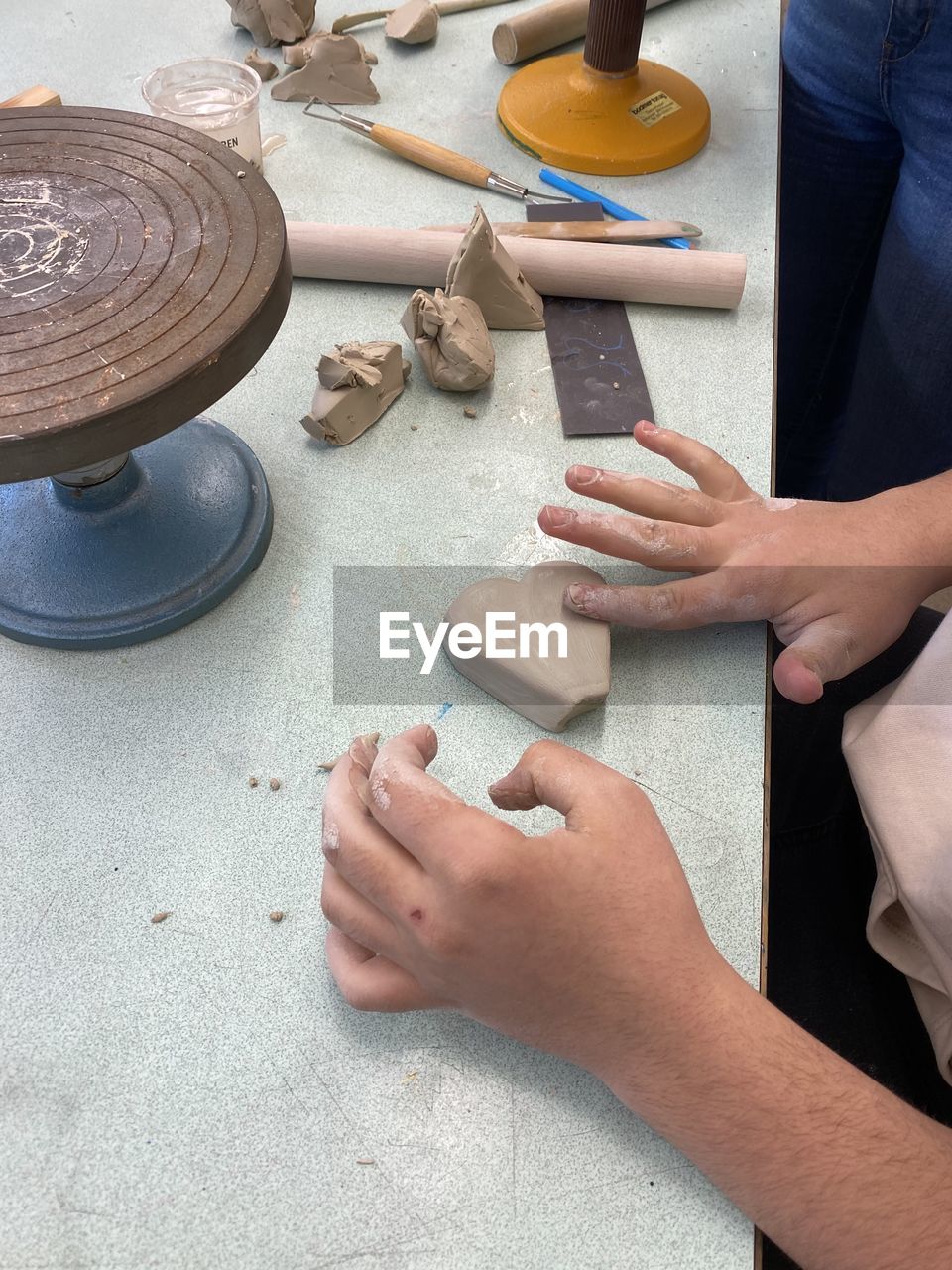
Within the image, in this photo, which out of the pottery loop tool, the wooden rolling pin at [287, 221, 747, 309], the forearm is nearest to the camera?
the forearm

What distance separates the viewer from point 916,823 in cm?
82

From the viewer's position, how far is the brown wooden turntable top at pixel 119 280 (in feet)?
2.42

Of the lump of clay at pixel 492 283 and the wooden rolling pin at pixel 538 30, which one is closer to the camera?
the lump of clay at pixel 492 283

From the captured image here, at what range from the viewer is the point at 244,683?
936mm

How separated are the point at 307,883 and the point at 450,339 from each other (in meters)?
0.65

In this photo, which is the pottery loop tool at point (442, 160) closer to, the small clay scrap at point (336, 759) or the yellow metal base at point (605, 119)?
the yellow metal base at point (605, 119)

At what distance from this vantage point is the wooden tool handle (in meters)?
1.43

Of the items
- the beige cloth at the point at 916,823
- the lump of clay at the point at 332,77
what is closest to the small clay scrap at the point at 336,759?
the beige cloth at the point at 916,823

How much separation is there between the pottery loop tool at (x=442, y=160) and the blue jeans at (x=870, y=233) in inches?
16.8

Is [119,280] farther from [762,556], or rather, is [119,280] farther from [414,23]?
[414,23]

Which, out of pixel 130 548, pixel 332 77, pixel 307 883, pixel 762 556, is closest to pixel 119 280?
pixel 130 548

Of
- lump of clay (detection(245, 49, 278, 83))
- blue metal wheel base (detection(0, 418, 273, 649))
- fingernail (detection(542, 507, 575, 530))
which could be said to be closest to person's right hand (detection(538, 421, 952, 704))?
fingernail (detection(542, 507, 575, 530))

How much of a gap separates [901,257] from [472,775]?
1.02 m
